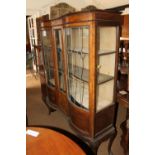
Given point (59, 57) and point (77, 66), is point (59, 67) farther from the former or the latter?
point (77, 66)

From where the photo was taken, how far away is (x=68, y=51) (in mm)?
2189

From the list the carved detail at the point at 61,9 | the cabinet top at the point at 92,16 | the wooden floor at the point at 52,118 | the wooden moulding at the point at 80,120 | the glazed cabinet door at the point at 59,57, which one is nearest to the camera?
the cabinet top at the point at 92,16

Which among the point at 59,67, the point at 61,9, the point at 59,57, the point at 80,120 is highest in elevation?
the point at 61,9

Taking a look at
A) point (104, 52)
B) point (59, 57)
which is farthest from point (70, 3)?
point (104, 52)

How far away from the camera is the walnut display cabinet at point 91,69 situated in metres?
1.62

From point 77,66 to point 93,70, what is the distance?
22.2 inches

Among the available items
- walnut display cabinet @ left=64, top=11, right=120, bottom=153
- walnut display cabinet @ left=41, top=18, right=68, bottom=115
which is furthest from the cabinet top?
walnut display cabinet @ left=41, top=18, right=68, bottom=115

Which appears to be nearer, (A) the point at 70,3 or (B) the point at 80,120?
(B) the point at 80,120

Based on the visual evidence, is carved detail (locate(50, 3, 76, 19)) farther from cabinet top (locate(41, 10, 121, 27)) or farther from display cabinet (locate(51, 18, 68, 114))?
cabinet top (locate(41, 10, 121, 27))

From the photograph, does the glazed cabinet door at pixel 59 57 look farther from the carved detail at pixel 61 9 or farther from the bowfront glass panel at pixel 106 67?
the carved detail at pixel 61 9

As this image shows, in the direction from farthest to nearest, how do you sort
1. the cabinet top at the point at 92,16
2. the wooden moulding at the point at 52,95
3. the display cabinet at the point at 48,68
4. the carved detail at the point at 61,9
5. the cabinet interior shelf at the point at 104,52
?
the carved detail at the point at 61,9, the wooden moulding at the point at 52,95, the display cabinet at the point at 48,68, the cabinet interior shelf at the point at 104,52, the cabinet top at the point at 92,16

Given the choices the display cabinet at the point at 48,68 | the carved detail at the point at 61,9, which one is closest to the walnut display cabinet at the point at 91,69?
the display cabinet at the point at 48,68

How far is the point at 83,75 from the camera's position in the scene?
2016mm
